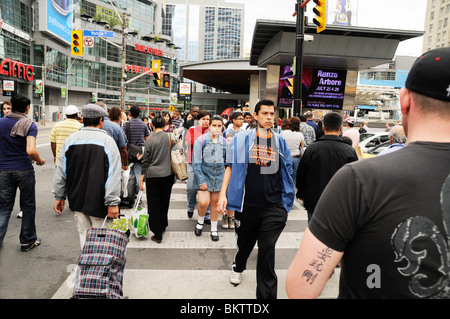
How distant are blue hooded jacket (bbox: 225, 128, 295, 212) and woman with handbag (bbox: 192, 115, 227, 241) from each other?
1.84 meters

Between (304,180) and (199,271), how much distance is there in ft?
5.93

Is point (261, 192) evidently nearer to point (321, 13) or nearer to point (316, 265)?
point (316, 265)

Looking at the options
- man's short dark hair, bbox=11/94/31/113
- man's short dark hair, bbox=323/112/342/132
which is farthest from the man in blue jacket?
man's short dark hair, bbox=11/94/31/113

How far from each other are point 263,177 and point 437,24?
347 ft

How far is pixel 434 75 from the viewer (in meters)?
1.16

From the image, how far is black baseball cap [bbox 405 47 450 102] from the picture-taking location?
114 centimetres

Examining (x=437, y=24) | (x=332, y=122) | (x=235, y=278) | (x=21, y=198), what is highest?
(x=437, y=24)

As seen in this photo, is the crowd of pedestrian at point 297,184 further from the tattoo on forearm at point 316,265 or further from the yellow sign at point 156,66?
the yellow sign at point 156,66

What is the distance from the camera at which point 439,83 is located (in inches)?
45.3

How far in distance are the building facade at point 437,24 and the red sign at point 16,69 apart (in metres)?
89.8

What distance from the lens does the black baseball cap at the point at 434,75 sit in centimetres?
114

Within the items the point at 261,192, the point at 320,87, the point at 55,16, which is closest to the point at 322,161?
the point at 261,192

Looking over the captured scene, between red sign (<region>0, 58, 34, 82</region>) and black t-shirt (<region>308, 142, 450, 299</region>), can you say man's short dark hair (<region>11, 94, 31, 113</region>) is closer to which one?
black t-shirt (<region>308, 142, 450, 299</region>)
